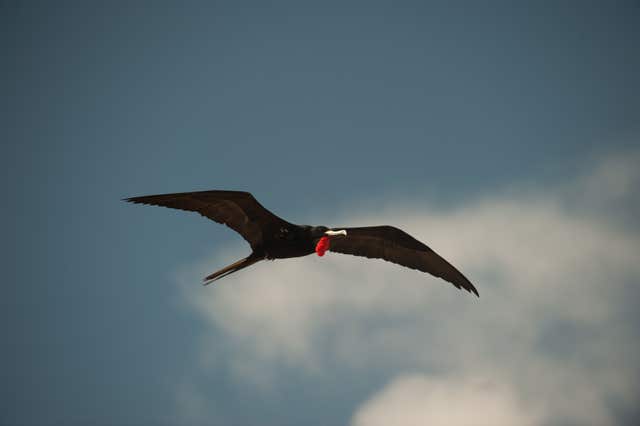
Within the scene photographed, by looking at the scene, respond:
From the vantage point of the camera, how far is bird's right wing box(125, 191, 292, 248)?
11180 millimetres

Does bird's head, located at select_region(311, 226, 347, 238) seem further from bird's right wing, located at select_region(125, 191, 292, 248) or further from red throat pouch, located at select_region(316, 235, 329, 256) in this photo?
bird's right wing, located at select_region(125, 191, 292, 248)

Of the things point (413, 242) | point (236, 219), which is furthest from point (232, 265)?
point (413, 242)

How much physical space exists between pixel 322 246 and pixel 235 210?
1831 mm

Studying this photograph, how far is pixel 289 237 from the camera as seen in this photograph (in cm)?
1215

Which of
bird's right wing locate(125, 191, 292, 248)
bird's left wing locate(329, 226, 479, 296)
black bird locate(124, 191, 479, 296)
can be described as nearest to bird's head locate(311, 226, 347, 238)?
black bird locate(124, 191, 479, 296)

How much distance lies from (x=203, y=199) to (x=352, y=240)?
387cm

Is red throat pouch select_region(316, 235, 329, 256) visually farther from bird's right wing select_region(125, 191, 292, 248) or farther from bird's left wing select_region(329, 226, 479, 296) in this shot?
bird's left wing select_region(329, 226, 479, 296)

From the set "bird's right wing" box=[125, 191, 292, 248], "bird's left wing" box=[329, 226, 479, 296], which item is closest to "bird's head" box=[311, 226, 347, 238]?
"bird's right wing" box=[125, 191, 292, 248]

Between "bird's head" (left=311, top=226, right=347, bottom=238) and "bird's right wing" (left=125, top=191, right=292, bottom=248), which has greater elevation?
"bird's head" (left=311, top=226, right=347, bottom=238)

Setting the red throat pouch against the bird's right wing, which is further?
the red throat pouch

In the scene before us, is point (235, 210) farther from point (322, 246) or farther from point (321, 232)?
point (322, 246)

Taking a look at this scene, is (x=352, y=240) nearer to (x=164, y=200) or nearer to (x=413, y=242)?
(x=413, y=242)

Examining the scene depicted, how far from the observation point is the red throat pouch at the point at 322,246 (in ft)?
40.4

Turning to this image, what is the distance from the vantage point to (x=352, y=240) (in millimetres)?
13945
